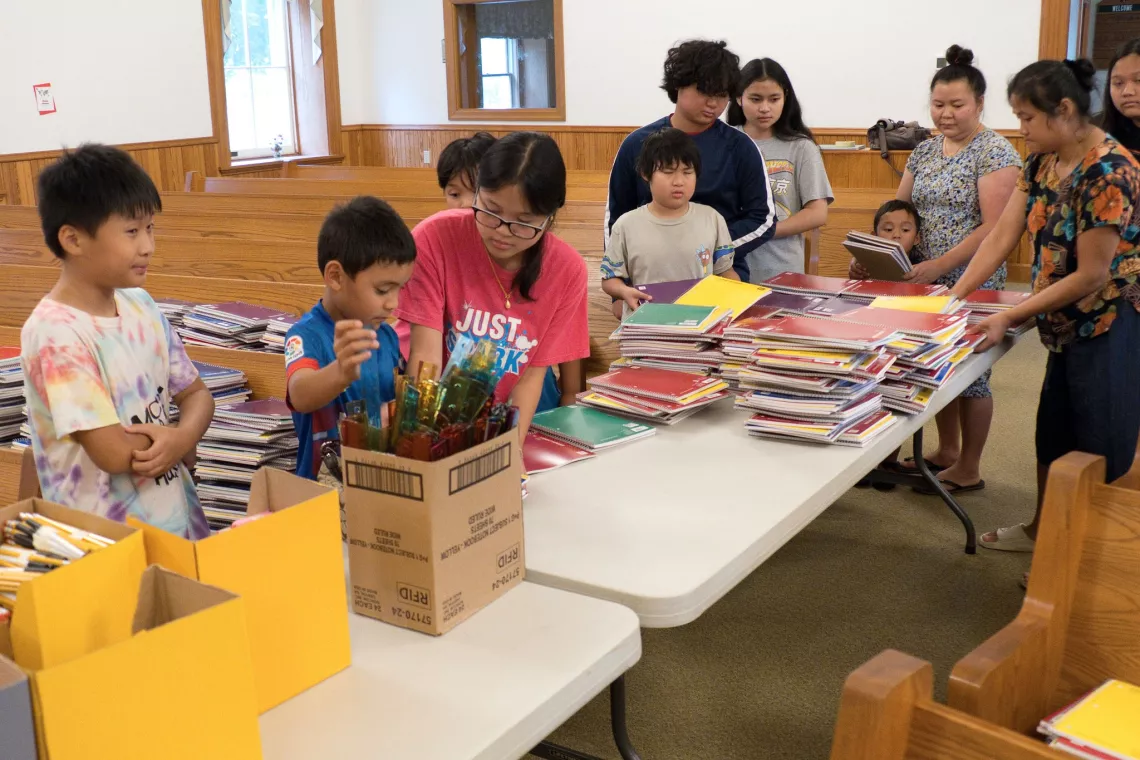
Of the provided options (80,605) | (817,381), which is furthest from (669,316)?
(80,605)

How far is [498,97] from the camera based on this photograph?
9508 millimetres

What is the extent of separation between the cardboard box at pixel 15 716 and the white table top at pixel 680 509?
0.70m

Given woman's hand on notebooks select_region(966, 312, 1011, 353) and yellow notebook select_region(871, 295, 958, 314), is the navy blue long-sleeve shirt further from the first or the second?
woman's hand on notebooks select_region(966, 312, 1011, 353)

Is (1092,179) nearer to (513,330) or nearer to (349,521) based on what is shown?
(513,330)

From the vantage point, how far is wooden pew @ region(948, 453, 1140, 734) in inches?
50.6

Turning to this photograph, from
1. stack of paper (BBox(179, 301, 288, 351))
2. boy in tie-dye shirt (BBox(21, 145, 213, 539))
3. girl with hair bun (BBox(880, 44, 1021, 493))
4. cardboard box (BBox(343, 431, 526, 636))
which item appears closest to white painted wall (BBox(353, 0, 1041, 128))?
girl with hair bun (BBox(880, 44, 1021, 493))

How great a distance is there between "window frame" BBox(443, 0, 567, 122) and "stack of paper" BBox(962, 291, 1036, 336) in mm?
6744

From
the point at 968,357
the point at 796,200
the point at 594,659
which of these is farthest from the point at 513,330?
the point at 796,200

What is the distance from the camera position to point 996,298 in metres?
2.72

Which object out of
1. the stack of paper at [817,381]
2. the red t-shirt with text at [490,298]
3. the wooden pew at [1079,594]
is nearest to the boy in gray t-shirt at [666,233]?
the stack of paper at [817,381]

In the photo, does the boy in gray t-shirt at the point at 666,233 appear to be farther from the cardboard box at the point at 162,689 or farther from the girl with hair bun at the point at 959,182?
the cardboard box at the point at 162,689

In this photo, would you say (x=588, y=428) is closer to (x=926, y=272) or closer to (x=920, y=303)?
(x=920, y=303)

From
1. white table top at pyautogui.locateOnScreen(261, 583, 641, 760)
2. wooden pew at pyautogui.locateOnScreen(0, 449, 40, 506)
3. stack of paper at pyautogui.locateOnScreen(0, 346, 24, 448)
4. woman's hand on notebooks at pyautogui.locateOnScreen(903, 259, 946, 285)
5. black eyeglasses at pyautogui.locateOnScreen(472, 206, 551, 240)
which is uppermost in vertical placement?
black eyeglasses at pyautogui.locateOnScreen(472, 206, 551, 240)

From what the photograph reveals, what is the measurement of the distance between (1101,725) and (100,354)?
1433 mm
